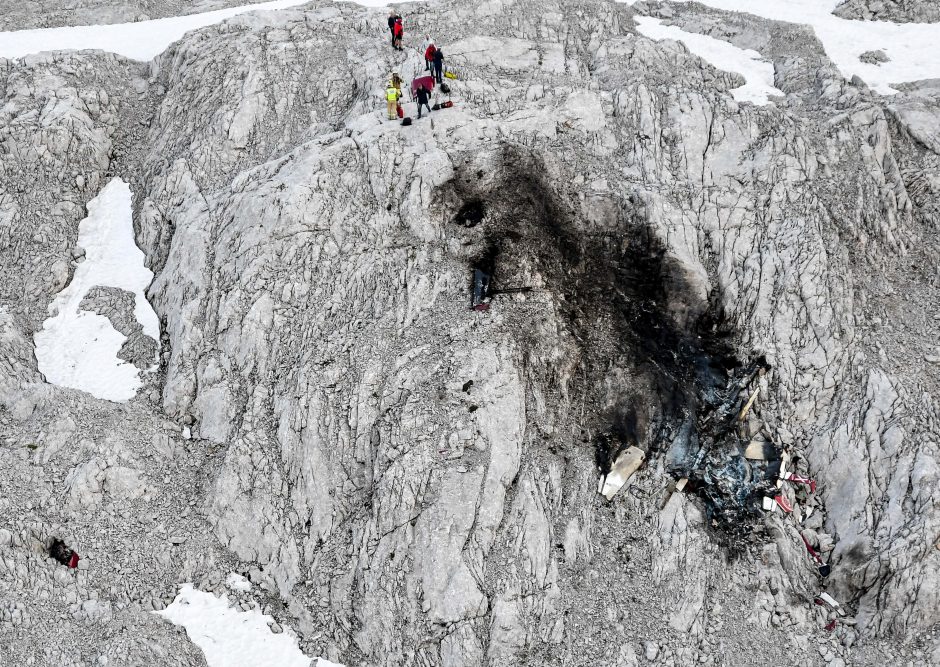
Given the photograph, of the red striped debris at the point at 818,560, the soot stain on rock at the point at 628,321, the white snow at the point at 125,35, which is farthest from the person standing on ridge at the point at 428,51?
the red striped debris at the point at 818,560

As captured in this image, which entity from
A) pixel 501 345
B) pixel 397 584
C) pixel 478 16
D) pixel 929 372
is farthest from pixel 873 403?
pixel 478 16

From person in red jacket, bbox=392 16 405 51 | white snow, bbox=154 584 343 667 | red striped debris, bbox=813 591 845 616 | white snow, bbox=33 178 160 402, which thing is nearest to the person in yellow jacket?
person in red jacket, bbox=392 16 405 51

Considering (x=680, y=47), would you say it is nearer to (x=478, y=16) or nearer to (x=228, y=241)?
(x=478, y=16)

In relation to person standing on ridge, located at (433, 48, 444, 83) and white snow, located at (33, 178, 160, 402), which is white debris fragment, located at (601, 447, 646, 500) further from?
white snow, located at (33, 178, 160, 402)

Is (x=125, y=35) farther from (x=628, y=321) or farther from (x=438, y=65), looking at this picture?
(x=628, y=321)

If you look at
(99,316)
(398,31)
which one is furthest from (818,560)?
(99,316)

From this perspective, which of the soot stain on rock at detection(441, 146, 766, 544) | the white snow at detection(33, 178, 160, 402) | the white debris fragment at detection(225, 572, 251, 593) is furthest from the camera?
the white snow at detection(33, 178, 160, 402)
